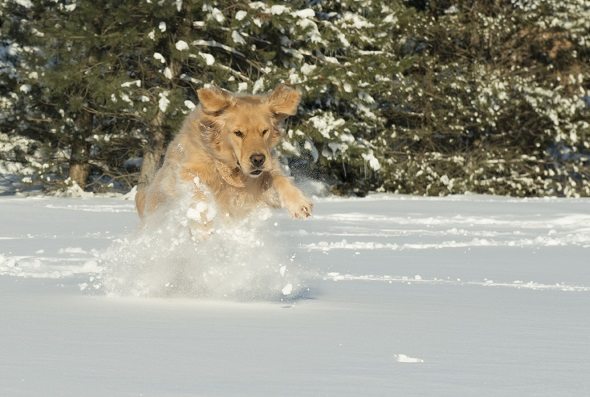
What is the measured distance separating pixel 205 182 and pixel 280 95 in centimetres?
98

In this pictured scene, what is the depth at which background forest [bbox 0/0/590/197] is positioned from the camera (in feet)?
79.7

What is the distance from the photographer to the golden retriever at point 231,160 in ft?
25.9

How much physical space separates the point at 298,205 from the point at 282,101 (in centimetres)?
124

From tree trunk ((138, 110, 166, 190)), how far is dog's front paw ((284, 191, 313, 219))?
16.8 m

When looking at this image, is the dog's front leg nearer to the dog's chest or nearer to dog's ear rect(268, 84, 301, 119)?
the dog's chest

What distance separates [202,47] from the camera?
24.7m

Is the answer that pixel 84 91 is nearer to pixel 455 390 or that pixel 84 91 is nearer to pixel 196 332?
pixel 196 332

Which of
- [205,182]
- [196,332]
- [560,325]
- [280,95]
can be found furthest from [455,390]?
[280,95]

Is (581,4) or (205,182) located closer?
(205,182)

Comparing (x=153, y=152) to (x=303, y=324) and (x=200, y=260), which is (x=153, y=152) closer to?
(x=200, y=260)

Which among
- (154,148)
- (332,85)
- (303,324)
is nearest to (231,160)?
(303,324)

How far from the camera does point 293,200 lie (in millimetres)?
7648

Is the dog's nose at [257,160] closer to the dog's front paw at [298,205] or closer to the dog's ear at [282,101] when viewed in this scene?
the dog's front paw at [298,205]

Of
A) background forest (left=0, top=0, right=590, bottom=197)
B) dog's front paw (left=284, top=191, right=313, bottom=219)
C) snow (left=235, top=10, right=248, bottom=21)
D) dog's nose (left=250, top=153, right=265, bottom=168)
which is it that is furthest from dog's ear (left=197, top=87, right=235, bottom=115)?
snow (left=235, top=10, right=248, bottom=21)
